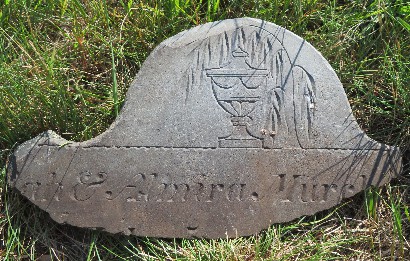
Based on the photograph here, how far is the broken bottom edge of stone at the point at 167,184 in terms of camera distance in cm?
273

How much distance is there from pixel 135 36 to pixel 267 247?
4.50 feet

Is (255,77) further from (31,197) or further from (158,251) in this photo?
(31,197)

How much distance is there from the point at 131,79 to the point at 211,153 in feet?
2.38

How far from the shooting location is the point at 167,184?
8.98 feet

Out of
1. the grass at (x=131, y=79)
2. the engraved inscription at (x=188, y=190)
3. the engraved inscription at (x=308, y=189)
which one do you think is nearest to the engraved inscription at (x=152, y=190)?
the engraved inscription at (x=188, y=190)

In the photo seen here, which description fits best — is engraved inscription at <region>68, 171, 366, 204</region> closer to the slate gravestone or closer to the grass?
the slate gravestone

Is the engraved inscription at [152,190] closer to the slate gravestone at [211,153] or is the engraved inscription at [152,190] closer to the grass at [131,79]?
the slate gravestone at [211,153]

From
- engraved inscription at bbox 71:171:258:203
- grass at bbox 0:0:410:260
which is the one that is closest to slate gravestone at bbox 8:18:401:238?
engraved inscription at bbox 71:171:258:203

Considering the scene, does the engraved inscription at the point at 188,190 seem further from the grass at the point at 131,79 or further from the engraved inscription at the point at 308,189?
the grass at the point at 131,79

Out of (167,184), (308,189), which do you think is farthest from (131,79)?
(308,189)

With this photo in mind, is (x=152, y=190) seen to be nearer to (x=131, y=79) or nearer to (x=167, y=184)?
(x=167, y=184)

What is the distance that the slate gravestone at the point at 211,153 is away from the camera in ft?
8.95

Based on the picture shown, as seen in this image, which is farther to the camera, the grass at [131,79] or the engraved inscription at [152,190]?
the grass at [131,79]

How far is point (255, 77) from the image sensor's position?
2.77 meters
